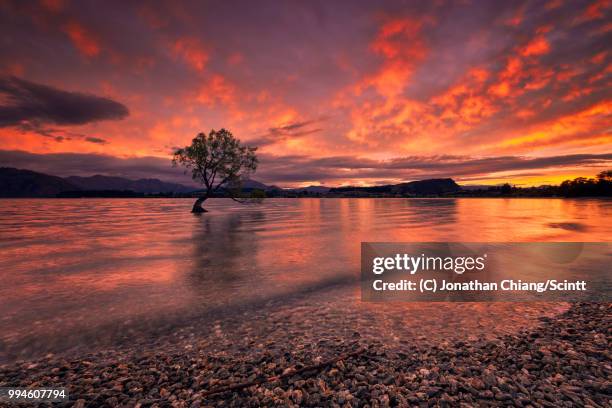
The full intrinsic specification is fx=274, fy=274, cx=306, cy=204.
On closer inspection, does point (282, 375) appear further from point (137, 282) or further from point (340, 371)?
point (137, 282)

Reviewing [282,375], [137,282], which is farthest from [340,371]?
[137,282]

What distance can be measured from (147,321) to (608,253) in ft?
94.6

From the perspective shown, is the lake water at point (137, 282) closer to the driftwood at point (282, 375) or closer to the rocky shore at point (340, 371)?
the rocky shore at point (340, 371)

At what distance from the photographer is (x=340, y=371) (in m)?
6.14

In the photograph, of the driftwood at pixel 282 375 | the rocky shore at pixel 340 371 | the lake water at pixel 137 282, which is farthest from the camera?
the lake water at pixel 137 282

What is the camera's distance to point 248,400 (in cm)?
524

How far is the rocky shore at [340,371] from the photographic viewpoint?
17.2 feet

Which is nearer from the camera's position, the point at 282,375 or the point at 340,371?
the point at 282,375

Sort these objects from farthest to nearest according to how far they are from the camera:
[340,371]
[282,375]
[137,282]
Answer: [137,282] < [340,371] < [282,375]

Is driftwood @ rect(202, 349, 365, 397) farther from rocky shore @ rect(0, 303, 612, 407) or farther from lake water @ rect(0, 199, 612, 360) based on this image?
lake water @ rect(0, 199, 612, 360)

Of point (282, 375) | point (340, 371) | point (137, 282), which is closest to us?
point (282, 375)

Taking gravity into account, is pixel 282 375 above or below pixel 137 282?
above

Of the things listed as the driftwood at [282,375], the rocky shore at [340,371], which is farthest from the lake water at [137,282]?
the driftwood at [282,375]

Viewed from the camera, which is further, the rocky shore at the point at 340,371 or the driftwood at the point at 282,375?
the driftwood at the point at 282,375
